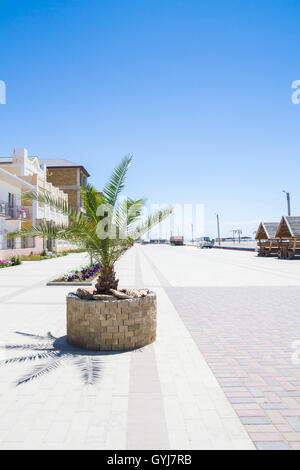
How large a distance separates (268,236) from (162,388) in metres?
26.1

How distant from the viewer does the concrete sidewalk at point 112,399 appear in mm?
2559

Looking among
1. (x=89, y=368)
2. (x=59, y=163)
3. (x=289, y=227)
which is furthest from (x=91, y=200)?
(x=59, y=163)

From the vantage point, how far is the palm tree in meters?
5.32

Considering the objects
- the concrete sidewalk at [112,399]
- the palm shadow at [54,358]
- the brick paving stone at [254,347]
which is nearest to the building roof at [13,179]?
the brick paving stone at [254,347]

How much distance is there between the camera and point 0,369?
399 centimetres

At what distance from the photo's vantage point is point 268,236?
2716cm

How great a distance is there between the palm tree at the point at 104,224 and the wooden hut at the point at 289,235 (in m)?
20.7

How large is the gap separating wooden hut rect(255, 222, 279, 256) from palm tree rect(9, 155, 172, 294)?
23762mm

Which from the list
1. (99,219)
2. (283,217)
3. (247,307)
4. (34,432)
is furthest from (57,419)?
(283,217)

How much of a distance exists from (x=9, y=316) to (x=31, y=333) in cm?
162

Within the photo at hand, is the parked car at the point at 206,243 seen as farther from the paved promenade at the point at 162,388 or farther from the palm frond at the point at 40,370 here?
the palm frond at the point at 40,370

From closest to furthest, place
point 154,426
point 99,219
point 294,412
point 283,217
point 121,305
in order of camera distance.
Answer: point 154,426
point 294,412
point 121,305
point 99,219
point 283,217
